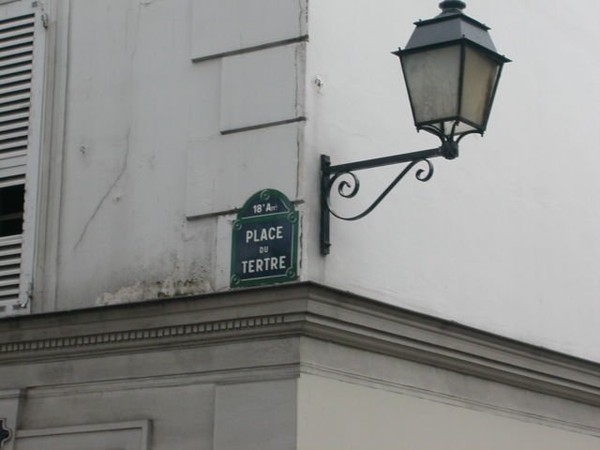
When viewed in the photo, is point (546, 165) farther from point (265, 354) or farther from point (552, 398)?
point (265, 354)

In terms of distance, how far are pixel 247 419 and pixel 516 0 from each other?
16.0 feet

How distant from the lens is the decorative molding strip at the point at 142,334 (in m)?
8.91

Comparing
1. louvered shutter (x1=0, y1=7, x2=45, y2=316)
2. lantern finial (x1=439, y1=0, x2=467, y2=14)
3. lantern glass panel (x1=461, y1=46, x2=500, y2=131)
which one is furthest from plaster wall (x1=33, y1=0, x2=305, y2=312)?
lantern glass panel (x1=461, y1=46, x2=500, y2=131)

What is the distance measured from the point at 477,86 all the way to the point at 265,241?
1.68 meters

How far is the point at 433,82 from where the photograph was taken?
8836 mm

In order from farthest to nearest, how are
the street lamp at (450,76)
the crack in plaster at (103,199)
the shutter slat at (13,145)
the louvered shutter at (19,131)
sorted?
the shutter slat at (13,145) < the louvered shutter at (19,131) < the crack in plaster at (103,199) < the street lamp at (450,76)

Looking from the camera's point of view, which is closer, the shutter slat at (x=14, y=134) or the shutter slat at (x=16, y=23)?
the shutter slat at (x=14, y=134)

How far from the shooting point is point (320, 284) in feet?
28.8

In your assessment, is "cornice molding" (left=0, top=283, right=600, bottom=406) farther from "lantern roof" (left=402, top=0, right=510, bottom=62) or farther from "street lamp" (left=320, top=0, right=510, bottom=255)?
"lantern roof" (left=402, top=0, right=510, bottom=62)

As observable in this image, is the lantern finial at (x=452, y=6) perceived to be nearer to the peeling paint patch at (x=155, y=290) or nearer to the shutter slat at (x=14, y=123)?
the peeling paint patch at (x=155, y=290)

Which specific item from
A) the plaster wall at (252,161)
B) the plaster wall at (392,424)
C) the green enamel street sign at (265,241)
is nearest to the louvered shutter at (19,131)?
the plaster wall at (252,161)

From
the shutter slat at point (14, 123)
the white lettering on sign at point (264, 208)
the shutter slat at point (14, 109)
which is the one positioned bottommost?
the white lettering on sign at point (264, 208)

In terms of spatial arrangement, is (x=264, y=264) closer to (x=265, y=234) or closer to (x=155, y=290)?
(x=265, y=234)

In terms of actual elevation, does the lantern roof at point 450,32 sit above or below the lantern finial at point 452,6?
below
